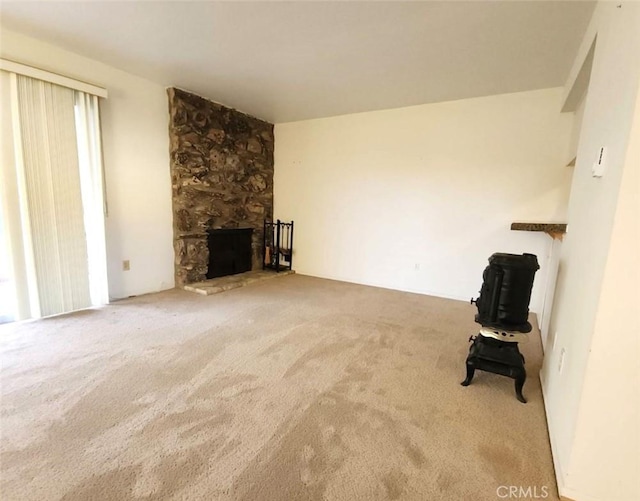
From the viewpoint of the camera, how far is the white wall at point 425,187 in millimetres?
3551

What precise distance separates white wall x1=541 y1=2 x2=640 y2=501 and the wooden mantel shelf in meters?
1.29

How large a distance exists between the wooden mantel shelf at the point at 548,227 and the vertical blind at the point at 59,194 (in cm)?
442

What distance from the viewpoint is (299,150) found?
513cm

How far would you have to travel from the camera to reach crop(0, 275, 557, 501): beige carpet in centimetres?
125

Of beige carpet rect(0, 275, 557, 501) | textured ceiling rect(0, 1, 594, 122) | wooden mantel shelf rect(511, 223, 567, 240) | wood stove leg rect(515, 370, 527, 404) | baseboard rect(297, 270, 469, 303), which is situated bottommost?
beige carpet rect(0, 275, 557, 501)

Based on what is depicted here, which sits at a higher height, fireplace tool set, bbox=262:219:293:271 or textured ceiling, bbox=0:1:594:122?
textured ceiling, bbox=0:1:594:122

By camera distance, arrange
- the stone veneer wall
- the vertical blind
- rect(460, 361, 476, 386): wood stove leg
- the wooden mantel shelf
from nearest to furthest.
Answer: rect(460, 361, 476, 386): wood stove leg
the wooden mantel shelf
the vertical blind
the stone veneer wall

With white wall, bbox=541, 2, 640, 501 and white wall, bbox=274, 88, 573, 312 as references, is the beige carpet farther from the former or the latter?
white wall, bbox=274, 88, 573, 312

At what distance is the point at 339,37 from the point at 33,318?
3746mm

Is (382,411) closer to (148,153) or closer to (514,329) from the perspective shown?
(514,329)

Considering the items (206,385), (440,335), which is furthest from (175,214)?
(440,335)

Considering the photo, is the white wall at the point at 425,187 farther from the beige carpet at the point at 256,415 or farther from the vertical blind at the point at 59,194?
the vertical blind at the point at 59,194

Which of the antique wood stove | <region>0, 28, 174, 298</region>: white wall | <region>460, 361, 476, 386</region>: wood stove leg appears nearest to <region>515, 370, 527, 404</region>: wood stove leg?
the antique wood stove

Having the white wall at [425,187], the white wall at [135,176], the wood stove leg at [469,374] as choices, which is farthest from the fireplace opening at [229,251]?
the wood stove leg at [469,374]
